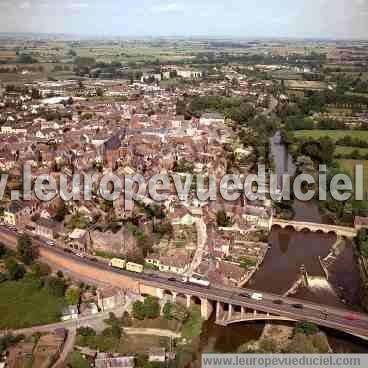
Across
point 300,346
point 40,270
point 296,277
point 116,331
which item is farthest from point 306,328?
point 40,270

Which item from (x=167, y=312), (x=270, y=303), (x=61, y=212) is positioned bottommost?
(x=167, y=312)

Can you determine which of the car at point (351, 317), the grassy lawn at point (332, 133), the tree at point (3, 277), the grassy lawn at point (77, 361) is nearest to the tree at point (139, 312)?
the grassy lawn at point (77, 361)

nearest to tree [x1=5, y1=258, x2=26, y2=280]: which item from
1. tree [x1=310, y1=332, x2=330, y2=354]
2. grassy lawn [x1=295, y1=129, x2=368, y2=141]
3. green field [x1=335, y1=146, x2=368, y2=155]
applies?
tree [x1=310, y1=332, x2=330, y2=354]

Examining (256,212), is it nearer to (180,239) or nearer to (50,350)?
(180,239)

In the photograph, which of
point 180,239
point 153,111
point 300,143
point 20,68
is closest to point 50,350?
point 180,239

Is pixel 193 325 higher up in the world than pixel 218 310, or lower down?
lower down

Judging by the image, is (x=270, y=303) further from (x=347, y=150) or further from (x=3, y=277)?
(x=347, y=150)
